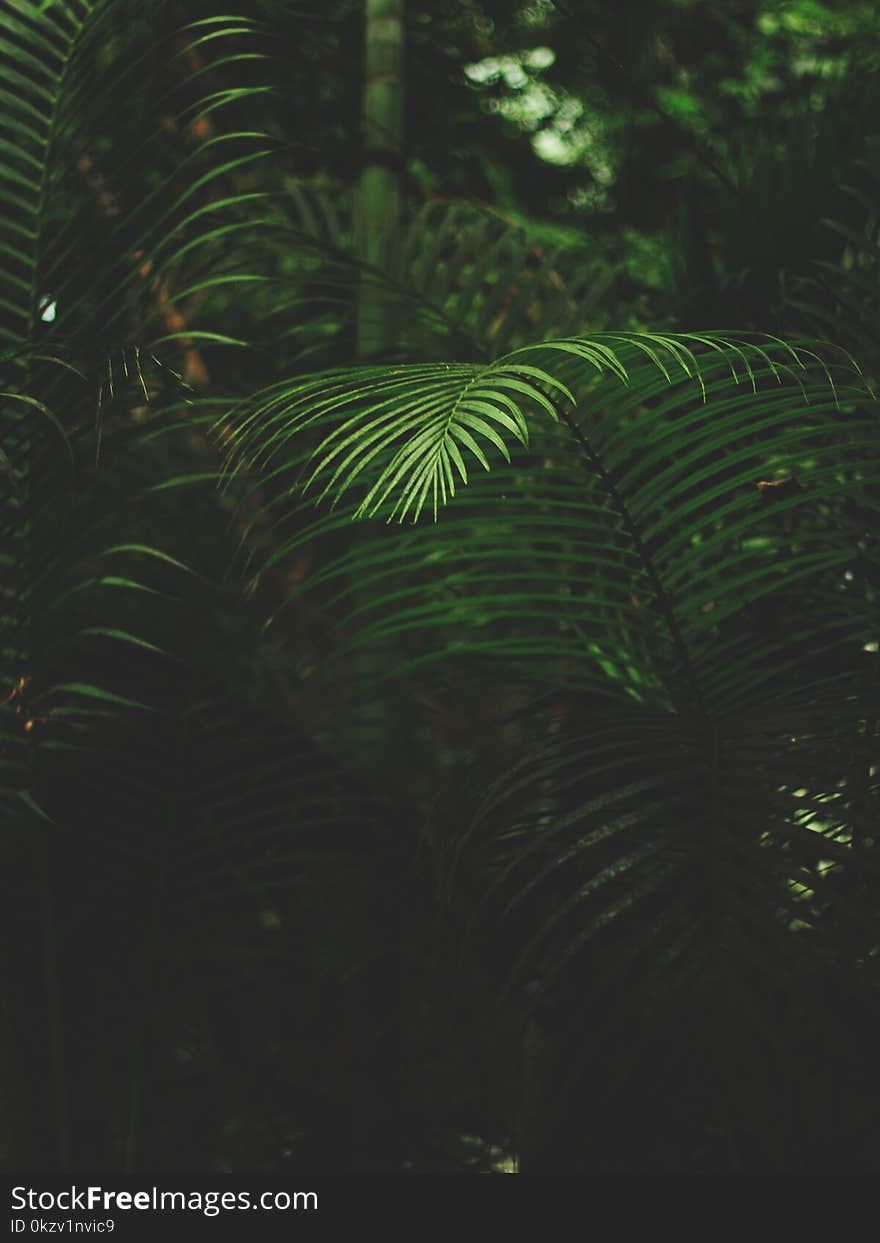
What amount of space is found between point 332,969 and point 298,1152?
7.8 inches

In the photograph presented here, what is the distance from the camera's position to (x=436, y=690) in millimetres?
1065

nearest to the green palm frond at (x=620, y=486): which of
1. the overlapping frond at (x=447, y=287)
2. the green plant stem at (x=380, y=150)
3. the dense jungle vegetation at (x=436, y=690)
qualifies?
the dense jungle vegetation at (x=436, y=690)

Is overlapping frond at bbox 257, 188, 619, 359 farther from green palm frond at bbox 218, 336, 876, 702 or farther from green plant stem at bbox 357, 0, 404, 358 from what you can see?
green palm frond at bbox 218, 336, 876, 702

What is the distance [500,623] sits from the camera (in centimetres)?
119

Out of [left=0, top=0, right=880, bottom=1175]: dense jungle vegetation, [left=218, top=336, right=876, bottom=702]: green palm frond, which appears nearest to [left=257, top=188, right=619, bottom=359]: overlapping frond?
[left=0, top=0, right=880, bottom=1175]: dense jungle vegetation

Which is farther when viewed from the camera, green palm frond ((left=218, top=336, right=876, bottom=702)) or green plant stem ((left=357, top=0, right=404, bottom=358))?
green plant stem ((left=357, top=0, right=404, bottom=358))

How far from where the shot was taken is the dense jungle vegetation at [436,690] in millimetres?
651

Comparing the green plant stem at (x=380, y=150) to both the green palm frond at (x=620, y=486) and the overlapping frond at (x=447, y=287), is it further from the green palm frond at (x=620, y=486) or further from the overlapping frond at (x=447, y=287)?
the green palm frond at (x=620, y=486)

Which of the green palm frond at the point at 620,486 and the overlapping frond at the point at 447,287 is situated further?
the overlapping frond at the point at 447,287

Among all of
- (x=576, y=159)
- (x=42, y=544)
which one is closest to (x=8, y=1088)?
(x=42, y=544)

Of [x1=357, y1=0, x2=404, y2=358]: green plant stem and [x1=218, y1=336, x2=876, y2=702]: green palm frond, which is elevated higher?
[x1=357, y1=0, x2=404, y2=358]: green plant stem

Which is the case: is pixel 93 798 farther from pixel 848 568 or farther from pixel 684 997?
pixel 848 568

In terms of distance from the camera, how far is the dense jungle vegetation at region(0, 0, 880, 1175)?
0.65 m

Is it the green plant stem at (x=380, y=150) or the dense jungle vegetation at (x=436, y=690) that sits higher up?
the green plant stem at (x=380, y=150)
